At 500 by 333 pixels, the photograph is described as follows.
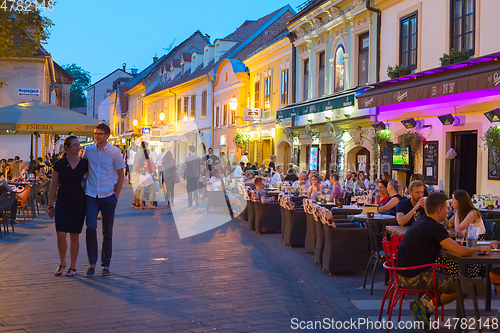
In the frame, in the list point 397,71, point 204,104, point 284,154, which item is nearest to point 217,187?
point 397,71

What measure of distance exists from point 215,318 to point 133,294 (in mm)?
1303

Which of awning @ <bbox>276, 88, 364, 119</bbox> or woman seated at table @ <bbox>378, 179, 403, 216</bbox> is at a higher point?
awning @ <bbox>276, 88, 364, 119</bbox>

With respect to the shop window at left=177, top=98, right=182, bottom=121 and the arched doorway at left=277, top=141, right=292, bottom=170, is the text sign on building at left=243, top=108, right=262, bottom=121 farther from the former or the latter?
the shop window at left=177, top=98, right=182, bottom=121

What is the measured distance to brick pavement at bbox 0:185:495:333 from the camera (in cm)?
501

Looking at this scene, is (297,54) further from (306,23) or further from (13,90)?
(13,90)

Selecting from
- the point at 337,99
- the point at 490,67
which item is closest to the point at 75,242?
the point at 490,67

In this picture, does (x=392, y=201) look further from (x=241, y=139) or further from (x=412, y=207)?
(x=241, y=139)

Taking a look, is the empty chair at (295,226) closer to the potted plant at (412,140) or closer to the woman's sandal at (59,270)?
the woman's sandal at (59,270)

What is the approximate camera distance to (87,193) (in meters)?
6.86

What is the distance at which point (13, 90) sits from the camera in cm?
2650

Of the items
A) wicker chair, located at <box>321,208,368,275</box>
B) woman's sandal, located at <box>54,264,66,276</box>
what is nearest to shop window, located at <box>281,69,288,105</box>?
wicker chair, located at <box>321,208,368,275</box>

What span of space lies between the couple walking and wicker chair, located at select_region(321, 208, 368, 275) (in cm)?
296

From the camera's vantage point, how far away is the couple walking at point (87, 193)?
673cm

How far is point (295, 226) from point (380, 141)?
8.18 meters
